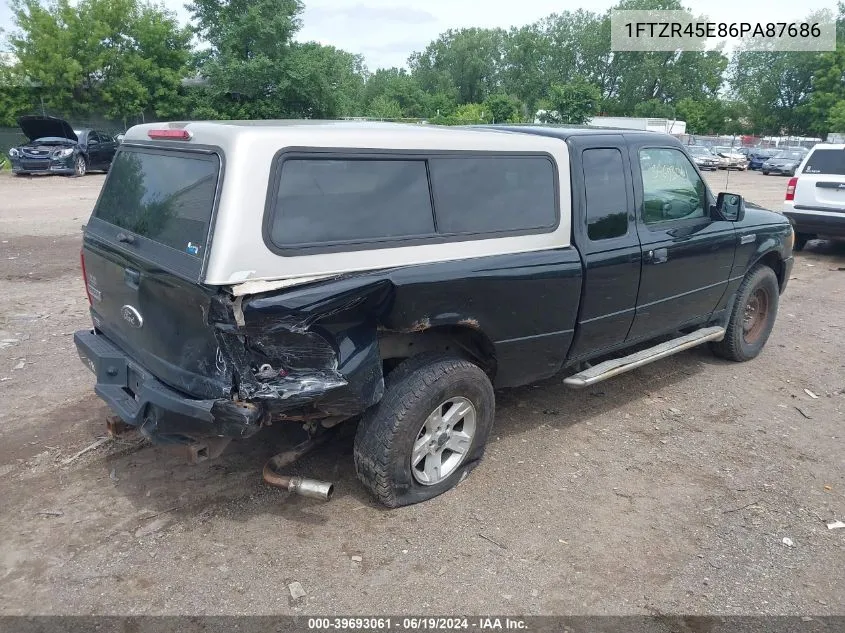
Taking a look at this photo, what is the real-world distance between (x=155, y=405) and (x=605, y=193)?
2981 millimetres

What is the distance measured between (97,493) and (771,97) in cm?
8122

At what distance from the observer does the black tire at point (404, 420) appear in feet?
11.2

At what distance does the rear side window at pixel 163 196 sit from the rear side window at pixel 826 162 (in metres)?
10.5

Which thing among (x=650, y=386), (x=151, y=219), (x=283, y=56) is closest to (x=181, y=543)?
(x=151, y=219)

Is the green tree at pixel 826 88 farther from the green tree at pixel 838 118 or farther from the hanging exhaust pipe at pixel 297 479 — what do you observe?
the hanging exhaust pipe at pixel 297 479

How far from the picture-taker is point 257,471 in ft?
13.0

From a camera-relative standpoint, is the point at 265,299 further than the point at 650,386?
No

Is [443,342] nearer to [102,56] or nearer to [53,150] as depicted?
[53,150]

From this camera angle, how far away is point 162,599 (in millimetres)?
2908

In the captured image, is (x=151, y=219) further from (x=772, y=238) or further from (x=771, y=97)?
(x=771, y=97)

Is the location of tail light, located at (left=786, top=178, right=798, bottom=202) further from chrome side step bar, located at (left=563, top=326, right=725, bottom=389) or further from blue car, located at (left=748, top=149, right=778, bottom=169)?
blue car, located at (left=748, top=149, right=778, bottom=169)

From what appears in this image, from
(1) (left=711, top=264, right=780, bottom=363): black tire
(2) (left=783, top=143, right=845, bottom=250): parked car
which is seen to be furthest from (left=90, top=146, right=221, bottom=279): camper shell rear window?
(2) (left=783, top=143, right=845, bottom=250): parked car

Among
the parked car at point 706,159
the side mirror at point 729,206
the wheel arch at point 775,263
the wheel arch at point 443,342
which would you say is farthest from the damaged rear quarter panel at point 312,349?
the parked car at point 706,159

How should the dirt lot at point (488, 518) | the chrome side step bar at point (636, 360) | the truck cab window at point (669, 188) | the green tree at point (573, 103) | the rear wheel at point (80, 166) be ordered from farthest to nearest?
the green tree at point (573, 103), the rear wheel at point (80, 166), the truck cab window at point (669, 188), the chrome side step bar at point (636, 360), the dirt lot at point (488, 518)
